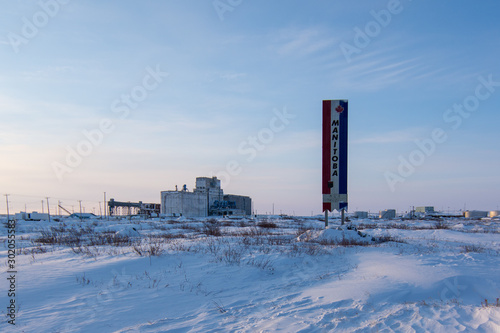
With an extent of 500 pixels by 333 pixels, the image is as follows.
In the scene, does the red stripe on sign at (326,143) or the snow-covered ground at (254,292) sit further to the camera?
the red stripe on sign at (326,143)

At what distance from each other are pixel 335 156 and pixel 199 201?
5873 cm

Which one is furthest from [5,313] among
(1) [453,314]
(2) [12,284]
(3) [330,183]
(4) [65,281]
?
(3) [330,183]

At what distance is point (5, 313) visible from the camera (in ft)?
16.7

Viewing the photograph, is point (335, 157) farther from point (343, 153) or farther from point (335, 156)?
point (343, 153)

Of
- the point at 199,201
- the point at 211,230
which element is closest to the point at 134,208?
the point at 199,201

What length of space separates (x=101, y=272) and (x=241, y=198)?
86221 mm

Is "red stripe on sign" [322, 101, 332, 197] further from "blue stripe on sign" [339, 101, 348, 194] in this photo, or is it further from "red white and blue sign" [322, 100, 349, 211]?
"blue stripe on sign" [339, 101, 348, 194]

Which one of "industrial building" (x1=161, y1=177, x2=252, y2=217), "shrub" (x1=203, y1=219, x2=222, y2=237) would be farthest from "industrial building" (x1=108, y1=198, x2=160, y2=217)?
"shrub" (x1=203, y1=219, x2=222, y2=237)

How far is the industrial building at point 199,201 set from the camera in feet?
231

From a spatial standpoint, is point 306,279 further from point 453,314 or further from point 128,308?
point 128,308

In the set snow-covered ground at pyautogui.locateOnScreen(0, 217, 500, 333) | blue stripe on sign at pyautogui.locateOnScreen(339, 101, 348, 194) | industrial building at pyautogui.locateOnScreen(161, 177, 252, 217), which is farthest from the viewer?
industrial building at pyautogui.locateOnScreen(161, 177, 252, 217)

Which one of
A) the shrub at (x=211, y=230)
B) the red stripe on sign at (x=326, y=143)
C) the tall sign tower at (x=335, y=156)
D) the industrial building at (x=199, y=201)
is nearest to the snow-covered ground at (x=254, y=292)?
the tall sign tower at (x=335, y=156)

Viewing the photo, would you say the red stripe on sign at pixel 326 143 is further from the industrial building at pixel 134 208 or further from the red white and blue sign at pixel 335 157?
the industrial building at pixel 134 208

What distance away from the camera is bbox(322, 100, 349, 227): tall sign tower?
16672 mm
